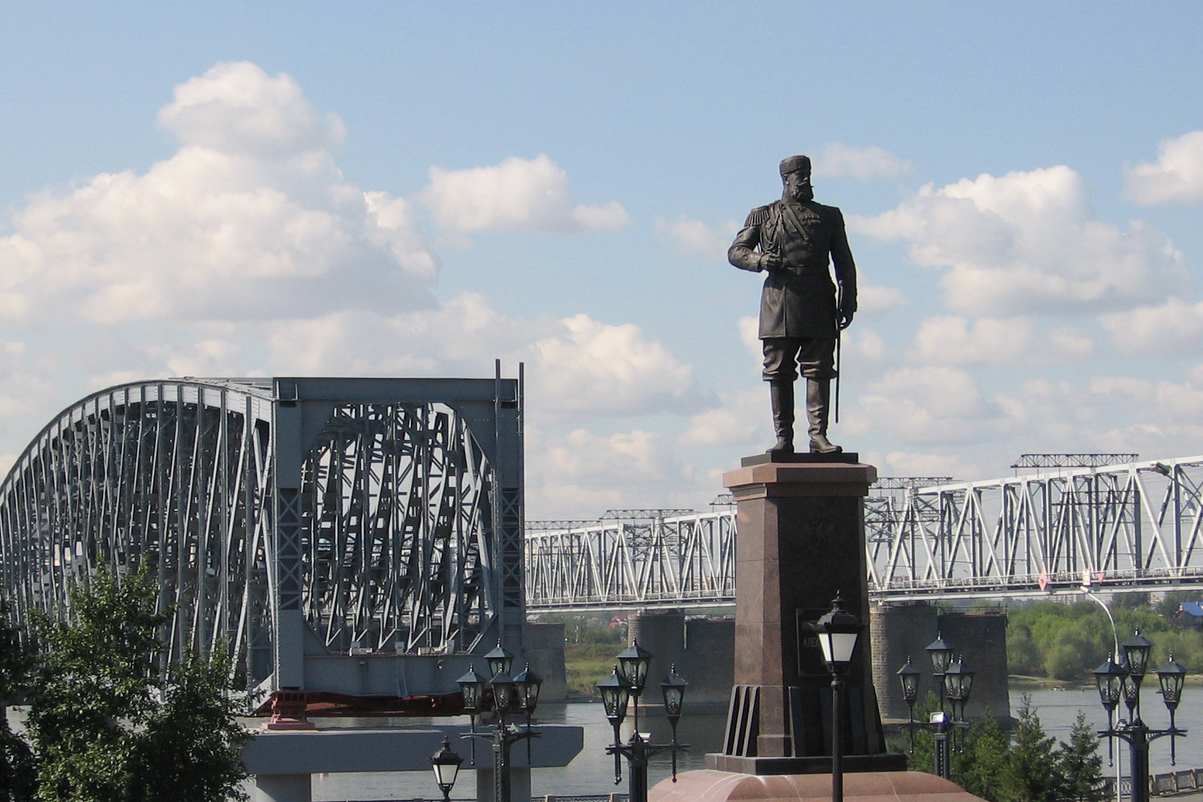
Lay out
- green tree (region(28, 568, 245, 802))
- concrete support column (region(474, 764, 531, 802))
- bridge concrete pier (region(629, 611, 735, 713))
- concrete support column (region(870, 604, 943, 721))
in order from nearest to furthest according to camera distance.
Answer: green tree (region(28, 568, 245, 802)), concrete support column (region(474, 764, 531, 802)), concrete support column (region(870, 604, 943, 721)), bridge concrete pier (region(629, 611, 735, 713))

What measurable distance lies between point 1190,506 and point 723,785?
10295 cm

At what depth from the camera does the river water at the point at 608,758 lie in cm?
6412

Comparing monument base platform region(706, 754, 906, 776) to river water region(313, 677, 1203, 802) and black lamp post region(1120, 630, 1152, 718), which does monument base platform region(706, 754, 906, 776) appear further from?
river water region(313, 677, 1203, 802)

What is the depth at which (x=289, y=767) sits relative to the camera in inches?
1715

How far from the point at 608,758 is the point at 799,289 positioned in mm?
62015

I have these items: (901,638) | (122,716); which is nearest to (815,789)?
(122,716)

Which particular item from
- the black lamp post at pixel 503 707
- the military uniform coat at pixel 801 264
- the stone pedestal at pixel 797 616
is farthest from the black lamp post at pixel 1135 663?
the military uniform coat at pixel 801 264

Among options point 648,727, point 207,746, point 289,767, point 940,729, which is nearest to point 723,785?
point 940,729

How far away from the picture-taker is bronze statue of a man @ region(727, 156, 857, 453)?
17.3 m

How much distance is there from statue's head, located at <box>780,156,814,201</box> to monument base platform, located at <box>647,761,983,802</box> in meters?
5.03

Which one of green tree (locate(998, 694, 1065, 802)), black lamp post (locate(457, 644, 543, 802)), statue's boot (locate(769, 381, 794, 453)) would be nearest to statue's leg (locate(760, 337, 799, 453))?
statue's boot (locate(769, 381, 794, 453))

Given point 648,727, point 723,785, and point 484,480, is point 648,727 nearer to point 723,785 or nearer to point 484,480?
point 484,480

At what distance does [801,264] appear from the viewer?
56.6 feet

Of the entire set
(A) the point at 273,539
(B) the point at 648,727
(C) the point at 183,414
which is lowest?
(B) the point at 648,727
